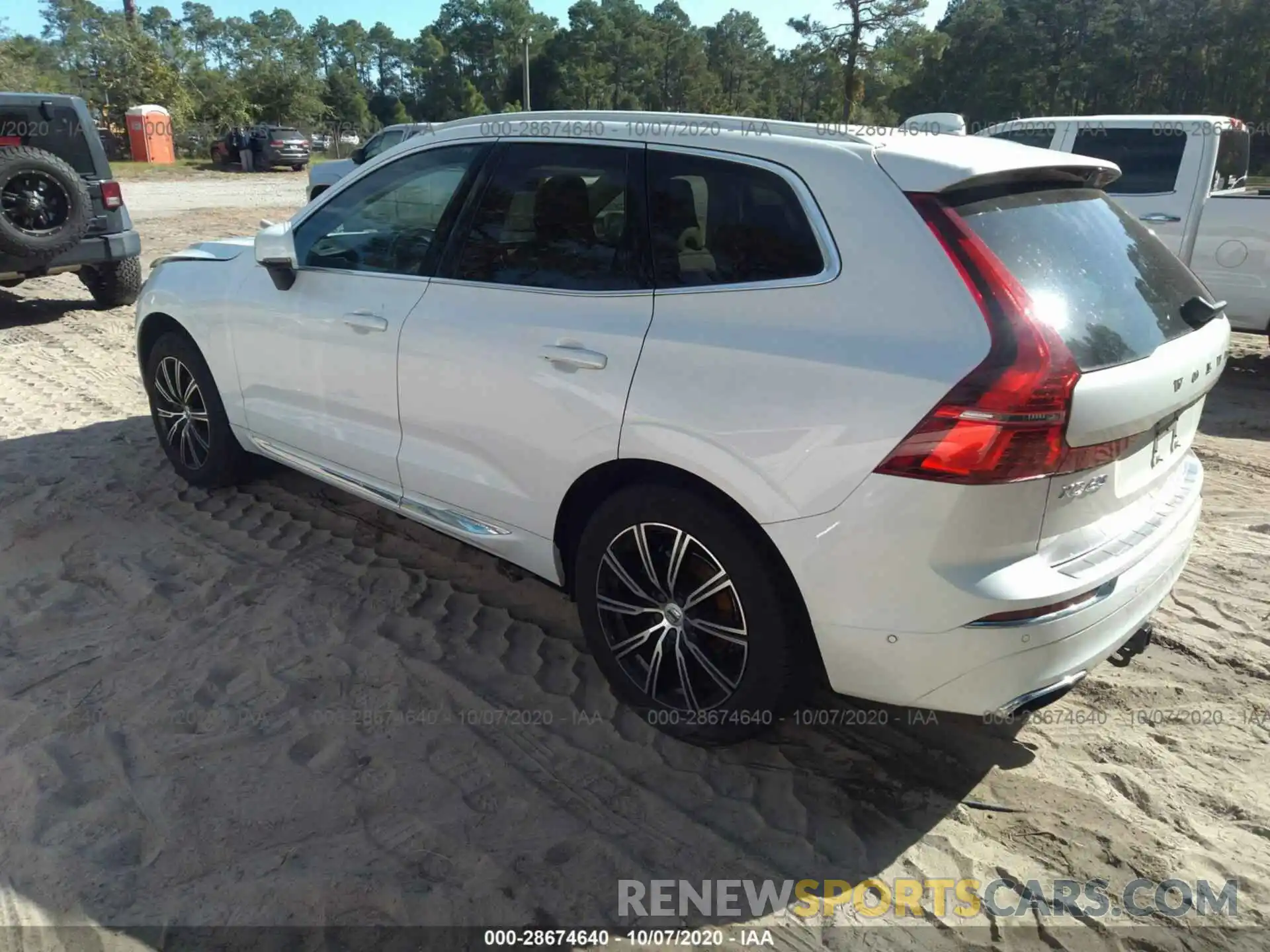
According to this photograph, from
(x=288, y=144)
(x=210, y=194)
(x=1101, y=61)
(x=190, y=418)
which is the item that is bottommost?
(x=210, y=194)

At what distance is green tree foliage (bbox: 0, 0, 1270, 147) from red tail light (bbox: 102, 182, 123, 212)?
80.1 ft

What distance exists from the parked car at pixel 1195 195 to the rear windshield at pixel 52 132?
28.7 ft

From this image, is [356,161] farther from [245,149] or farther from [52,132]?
[245,149]

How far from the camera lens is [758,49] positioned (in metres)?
74.9

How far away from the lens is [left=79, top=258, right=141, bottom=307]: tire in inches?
361

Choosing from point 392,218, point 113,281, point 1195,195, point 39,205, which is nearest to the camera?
point 392,218

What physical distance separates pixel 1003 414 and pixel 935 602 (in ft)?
1.61

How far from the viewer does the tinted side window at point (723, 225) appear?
256 cm

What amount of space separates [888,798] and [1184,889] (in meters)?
0.77

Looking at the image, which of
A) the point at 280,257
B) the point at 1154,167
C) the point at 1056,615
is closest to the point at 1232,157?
the point at 1154,167

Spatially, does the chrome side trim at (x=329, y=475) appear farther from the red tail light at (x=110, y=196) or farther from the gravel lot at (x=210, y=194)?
the gravel lot at (x=210, y=194)

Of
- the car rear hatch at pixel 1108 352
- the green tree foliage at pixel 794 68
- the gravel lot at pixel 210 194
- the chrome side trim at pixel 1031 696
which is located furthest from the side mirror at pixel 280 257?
the green tree foliage at pixel 794 68

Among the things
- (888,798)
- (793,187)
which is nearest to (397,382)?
(793,187)

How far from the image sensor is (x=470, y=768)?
286 cm
